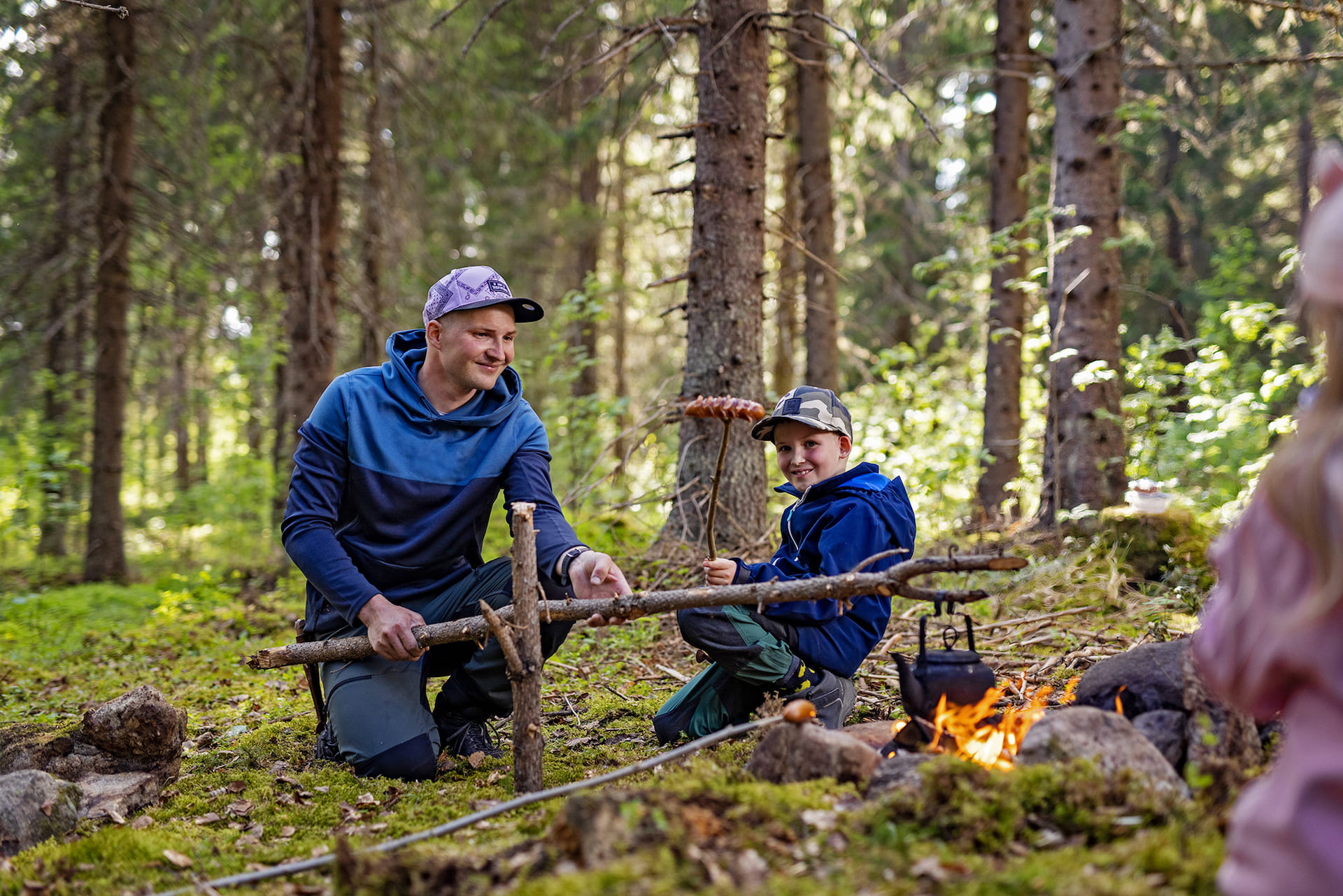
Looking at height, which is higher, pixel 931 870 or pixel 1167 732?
pixel 1167 732

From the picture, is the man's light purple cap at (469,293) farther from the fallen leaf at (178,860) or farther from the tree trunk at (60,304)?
the tree trunk at (60,304)

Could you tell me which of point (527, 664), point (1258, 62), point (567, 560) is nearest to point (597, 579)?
point (567, 560)

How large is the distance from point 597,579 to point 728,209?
3.65 meters

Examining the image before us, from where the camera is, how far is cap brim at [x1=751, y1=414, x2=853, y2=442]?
4098 mm

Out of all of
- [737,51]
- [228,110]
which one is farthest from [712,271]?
[228,110]

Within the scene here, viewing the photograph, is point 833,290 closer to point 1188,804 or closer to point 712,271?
point 712,271

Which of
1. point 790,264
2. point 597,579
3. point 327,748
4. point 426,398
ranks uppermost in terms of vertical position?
point 790,264

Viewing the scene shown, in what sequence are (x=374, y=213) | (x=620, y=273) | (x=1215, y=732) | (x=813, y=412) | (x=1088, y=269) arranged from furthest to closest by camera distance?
(x=620, y=273) < (x=374, y=213) < (x=1088, y=269) < (x=813, y=412) < (x=1215, y=732)

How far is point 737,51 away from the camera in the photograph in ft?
21.6

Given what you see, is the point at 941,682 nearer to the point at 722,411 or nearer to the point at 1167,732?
the point at 1167,732

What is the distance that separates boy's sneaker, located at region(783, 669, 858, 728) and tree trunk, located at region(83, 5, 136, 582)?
31.6 ft

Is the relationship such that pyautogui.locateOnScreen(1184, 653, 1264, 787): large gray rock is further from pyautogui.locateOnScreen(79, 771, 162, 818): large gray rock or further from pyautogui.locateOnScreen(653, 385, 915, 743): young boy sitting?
pyautogui.locateOnScreen(79, 771, 162, 818): large gray rock

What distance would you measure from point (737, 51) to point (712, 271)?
1.56m

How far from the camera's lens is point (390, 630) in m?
3.71
